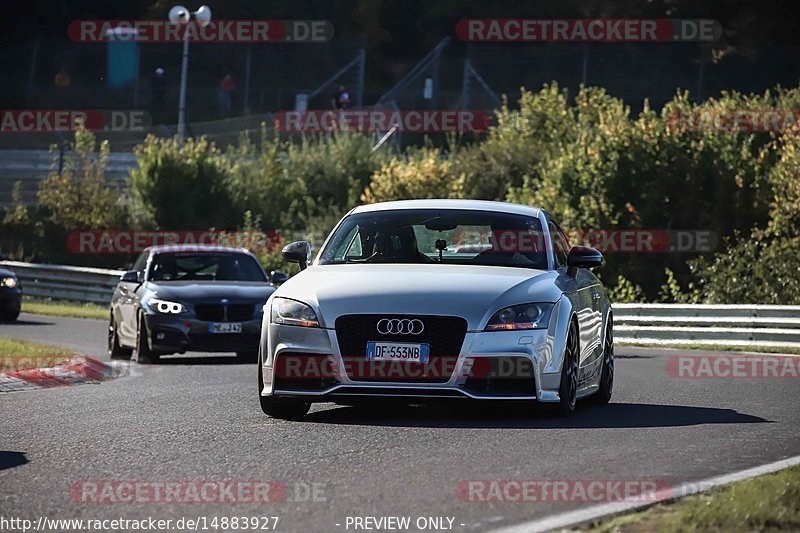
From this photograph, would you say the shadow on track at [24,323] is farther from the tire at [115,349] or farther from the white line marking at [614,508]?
the white line marking at [614,508]

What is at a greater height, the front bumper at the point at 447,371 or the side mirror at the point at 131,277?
the side mirror at the point at 131,277

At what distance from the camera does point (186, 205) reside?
151 feet

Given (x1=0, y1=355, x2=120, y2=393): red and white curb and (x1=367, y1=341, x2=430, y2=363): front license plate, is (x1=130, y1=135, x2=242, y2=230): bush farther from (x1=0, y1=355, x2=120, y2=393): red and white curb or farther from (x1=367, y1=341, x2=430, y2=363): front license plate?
(x1=367, y1=341, x2=430, y2=363): front license plate

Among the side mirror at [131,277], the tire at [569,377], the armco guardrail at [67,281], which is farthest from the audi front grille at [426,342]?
the armco guardrail at [67,281]

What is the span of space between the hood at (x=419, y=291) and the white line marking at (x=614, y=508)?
115 inches

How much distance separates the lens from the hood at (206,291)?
2039 cm

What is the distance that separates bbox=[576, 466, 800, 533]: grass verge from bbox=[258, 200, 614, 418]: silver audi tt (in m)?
3.46

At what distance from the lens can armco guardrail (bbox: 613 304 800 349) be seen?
24.7 metres

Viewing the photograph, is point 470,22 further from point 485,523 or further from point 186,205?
point 485,523

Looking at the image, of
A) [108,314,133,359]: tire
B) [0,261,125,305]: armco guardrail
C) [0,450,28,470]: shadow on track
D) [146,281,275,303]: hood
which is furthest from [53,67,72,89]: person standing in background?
[0,450,28,470]: shadow on track

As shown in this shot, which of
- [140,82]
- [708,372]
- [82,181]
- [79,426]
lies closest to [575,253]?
[79,426]

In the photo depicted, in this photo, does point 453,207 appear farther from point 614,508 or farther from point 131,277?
point 131,277

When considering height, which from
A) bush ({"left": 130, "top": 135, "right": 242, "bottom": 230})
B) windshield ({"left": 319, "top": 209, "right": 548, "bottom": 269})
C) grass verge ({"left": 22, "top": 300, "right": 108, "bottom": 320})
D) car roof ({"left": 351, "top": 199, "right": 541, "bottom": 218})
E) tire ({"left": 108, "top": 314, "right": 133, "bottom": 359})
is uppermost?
bush ({"left": 130, "top": 135, "right": 242, "bottom": 230})

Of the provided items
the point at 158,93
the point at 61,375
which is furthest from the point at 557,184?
the point at 61,375
